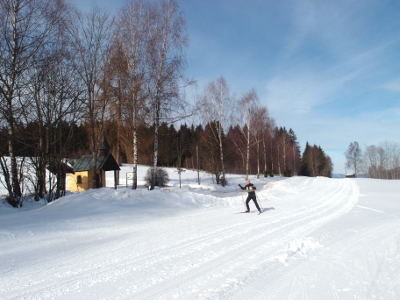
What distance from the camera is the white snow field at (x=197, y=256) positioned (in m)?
3.96

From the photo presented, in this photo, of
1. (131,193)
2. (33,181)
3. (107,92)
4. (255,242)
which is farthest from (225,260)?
(107,92)

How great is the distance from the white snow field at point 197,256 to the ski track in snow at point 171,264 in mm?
17

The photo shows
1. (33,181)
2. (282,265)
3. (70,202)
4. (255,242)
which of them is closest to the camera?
(282,265)

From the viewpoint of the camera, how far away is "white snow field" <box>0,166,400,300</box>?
3.96m

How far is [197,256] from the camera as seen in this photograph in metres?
5.43

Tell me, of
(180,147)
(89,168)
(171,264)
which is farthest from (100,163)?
(180,147)

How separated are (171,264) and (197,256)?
2.10 feet

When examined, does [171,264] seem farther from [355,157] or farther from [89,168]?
[355,157]

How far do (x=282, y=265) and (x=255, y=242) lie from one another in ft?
4.83

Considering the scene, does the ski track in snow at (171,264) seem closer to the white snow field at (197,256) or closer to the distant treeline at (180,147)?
the white snow field at (197,256)

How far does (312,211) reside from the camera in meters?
11.3

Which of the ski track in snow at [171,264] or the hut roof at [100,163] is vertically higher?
the hut roof at [100,163]

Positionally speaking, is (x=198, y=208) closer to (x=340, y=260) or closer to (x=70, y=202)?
(x=70, y=202)

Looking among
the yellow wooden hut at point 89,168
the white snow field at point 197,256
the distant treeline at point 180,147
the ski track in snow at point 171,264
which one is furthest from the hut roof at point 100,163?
the ski track in snow at point 171,264
